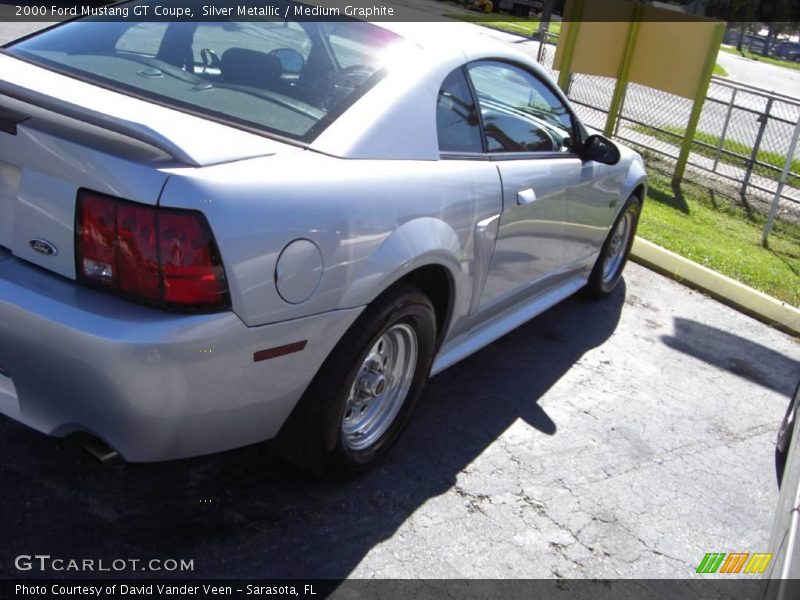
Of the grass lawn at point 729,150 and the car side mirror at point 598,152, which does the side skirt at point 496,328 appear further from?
the grass lawn at point 729,150

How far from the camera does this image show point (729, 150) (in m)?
10.4

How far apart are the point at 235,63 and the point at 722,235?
605cm

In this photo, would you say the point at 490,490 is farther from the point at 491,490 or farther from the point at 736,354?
the point at 736,354

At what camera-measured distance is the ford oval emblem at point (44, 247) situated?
2.56 metres

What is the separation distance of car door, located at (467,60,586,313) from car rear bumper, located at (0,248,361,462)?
4.78 feet

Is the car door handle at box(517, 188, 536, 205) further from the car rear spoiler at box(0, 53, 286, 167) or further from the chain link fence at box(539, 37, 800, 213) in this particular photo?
the chain link fence at box(539, 37, 800, 213)

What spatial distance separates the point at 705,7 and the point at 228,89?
223ft

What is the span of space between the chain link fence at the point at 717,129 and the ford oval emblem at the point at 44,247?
8464mm

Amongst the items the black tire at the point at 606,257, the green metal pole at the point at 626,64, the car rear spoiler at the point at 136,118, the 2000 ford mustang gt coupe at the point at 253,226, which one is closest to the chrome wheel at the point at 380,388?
Result: the 2000 ford mustang gt coupe at the point at 253,226

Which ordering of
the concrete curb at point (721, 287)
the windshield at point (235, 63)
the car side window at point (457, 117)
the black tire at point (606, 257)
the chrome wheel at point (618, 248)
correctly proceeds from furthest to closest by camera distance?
1. the concrete curb at point (721, 287)
2. the chrome wheel at point (618, 248)
3. the black tire at point (606, 257)
4. the car side window at point (457, 117)
5. the windshield at point (235, 63)

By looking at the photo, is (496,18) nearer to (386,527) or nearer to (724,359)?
(724,359)

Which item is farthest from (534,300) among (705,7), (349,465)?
(705,7)

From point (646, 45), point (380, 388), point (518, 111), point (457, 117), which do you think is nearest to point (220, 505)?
point (380, 388)

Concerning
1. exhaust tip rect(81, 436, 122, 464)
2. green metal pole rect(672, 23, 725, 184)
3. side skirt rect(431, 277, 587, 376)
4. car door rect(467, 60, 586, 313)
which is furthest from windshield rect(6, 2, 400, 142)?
green metal pole rect(672, 23, 725, 184)
